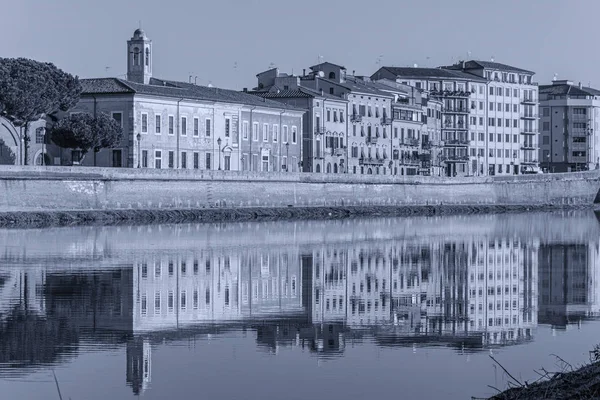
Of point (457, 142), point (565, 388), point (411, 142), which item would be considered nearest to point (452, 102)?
point (457, 142)

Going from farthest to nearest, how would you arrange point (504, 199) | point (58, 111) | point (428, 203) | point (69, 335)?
point (504, 199) → point (428, 203) → point (58, 111) → point (69, 335)

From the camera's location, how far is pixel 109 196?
68.8 metres

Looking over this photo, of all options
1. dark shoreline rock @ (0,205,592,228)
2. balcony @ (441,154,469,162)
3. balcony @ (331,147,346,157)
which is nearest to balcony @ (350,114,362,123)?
balcony @ (331,147,346,157)

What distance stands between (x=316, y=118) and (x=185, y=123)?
67.8ft

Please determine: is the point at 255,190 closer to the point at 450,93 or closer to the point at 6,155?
the point at 6,155

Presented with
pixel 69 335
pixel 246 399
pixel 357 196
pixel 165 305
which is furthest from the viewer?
pixel 357 196

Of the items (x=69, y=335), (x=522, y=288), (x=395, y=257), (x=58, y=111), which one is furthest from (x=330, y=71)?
(x=69, y=335)

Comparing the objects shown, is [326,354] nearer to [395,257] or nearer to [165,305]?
[165,305]

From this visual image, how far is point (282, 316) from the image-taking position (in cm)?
2675

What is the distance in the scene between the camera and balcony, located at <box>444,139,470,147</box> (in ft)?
425

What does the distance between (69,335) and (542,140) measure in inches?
5450

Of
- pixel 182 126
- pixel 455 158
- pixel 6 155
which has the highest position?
pixel 182 126

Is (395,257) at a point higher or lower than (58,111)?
lower

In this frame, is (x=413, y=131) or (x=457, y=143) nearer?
(x=413, y=131)
